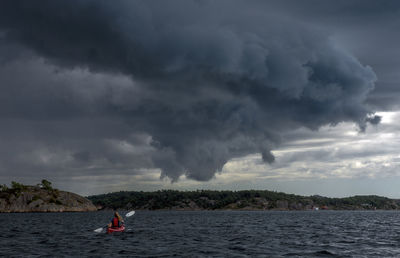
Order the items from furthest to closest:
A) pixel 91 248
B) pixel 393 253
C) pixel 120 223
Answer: pixel 120 223, pixel 91 248, pixel 393 253

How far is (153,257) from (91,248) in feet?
37.7

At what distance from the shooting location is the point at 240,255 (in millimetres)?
40562

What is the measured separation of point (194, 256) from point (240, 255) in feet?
15.9

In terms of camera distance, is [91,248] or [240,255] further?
[91,248]

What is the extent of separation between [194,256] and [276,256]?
846cm

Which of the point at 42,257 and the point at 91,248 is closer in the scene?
the point at 42,257

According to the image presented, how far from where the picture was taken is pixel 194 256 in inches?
1581

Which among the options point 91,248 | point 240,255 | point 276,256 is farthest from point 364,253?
point 91,248

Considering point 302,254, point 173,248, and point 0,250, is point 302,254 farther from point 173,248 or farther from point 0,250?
point 0,250

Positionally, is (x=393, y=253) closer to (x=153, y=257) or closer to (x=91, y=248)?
(x=153, y=257)

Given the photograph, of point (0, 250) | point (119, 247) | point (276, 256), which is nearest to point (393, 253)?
point (276, 256)

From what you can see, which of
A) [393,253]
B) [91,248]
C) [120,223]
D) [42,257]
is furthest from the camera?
[120,223]

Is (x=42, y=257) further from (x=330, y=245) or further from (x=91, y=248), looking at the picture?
(x=330, y=245)

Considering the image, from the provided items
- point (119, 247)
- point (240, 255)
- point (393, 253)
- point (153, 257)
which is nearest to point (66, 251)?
point (119, 247)
